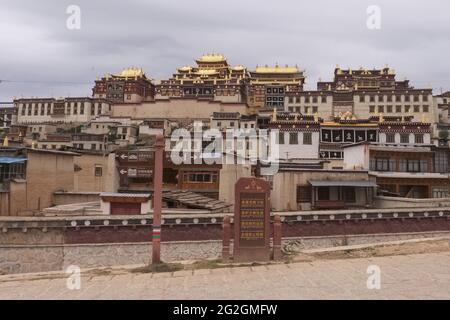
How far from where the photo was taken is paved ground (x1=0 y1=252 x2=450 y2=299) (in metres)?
9.63

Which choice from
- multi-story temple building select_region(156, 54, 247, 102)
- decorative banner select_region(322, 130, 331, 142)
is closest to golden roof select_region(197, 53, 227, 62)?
multi-story temple building select_region(156, 54, 247, 102)

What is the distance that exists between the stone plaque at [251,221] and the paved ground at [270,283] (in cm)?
88

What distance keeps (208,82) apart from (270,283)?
67061mm

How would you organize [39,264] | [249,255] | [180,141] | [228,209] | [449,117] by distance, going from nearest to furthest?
[249,255] → [39,264] → [228,209] → [180,141] → [449,117]

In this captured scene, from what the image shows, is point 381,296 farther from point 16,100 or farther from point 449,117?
point 16,100

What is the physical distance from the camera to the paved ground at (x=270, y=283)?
31.6ft

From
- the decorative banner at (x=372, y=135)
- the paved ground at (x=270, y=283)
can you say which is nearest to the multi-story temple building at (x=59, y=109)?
the decorative banner at (x=372, y=135)

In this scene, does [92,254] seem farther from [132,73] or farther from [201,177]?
[132,73]

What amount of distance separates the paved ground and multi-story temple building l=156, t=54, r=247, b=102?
6002 centimetres

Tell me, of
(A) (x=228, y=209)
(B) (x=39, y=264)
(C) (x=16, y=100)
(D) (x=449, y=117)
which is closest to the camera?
(B) (x=39, y=264)

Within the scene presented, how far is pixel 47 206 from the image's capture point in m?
29.5
